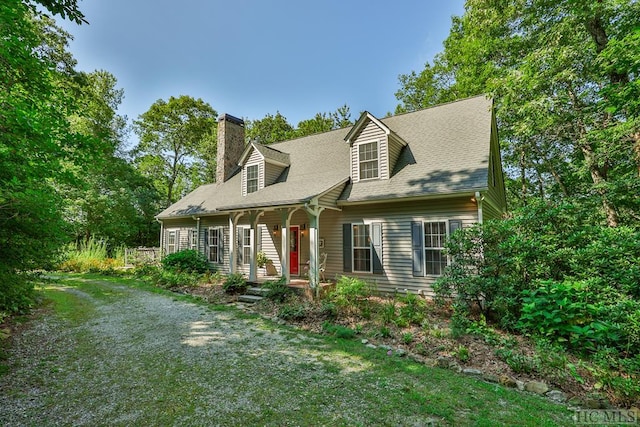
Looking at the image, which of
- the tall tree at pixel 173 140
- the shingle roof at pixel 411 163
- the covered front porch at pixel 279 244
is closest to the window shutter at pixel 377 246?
the shingle roof at pixel 411 163

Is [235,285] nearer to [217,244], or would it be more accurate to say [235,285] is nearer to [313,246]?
[313,246]

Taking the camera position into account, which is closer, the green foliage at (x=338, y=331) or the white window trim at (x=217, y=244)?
the green foliage at (x=338, y=331)

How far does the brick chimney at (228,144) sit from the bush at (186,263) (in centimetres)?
433

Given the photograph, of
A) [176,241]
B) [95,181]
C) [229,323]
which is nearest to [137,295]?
[229,323]

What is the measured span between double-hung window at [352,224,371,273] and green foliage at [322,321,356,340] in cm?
319

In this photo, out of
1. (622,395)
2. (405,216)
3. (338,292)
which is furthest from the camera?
(405,216)

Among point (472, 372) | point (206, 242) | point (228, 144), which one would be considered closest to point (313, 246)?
point (472, 372)

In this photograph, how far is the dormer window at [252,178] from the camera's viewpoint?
490 inches

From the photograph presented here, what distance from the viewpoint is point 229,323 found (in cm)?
675

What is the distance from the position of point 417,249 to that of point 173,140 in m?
26.1

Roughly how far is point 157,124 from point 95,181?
921 cm

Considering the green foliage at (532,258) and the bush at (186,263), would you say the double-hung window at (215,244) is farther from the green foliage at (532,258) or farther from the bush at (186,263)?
the green foliage at (532,258)

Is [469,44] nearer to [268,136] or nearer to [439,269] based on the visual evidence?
[439,269]

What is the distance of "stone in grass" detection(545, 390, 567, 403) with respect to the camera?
3.67 meters
